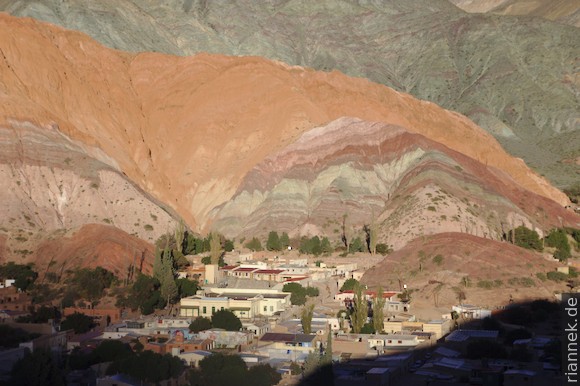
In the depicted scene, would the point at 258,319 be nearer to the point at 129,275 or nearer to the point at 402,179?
the point at 129,275

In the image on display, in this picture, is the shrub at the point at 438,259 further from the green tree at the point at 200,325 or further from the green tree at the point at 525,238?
the green tree at the point at 200,325

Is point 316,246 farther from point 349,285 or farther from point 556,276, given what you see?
point 556,276

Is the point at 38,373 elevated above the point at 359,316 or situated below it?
below

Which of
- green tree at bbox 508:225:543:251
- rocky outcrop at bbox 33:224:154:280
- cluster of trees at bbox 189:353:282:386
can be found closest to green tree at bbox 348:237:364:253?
green tree at bbox 508:225:543:251

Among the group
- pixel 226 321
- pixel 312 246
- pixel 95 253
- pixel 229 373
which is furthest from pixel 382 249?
pixel 229 373

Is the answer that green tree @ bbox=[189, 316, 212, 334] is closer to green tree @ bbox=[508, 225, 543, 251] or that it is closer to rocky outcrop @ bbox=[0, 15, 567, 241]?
green tree @ bbox=[508, 225, 543, 251]
